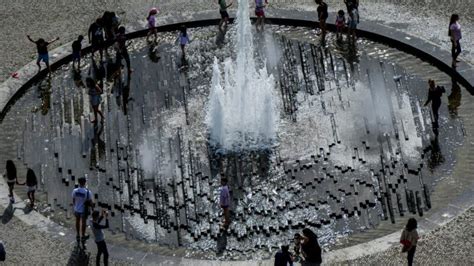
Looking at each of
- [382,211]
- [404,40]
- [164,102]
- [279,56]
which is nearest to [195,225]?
[382,211]

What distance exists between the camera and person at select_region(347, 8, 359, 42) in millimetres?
30672

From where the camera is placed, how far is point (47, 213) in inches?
949

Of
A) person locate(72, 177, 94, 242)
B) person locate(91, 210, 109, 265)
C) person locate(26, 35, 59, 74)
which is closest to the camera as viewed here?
person locate(91, 210, 109, 265)

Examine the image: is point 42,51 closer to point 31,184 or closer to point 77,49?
point 77,49

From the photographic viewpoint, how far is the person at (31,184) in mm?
23609

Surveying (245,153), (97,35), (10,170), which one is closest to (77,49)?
(97,35)

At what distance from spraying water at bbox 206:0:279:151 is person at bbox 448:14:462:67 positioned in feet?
17.5

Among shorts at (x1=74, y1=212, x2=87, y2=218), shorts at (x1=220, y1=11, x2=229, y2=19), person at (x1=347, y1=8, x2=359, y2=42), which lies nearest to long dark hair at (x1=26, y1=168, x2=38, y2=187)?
shorts at (x1=74, y1=212, x2=87, y2=218)

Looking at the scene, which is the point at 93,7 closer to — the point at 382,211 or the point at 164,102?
the point at 164,102

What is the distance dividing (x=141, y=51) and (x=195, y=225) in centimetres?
976

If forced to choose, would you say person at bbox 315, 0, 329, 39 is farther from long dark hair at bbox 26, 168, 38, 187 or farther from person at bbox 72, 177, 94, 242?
person at bbox 72, 177, 94, 242

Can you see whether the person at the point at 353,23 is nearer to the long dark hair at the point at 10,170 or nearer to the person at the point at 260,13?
the person at the point at 260,13

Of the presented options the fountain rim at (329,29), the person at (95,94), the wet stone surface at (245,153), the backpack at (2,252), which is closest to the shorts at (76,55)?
the wet stone surface at (245,153)

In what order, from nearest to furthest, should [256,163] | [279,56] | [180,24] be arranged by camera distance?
1. [256,163]
2. [279,56]
3. [180,24]
